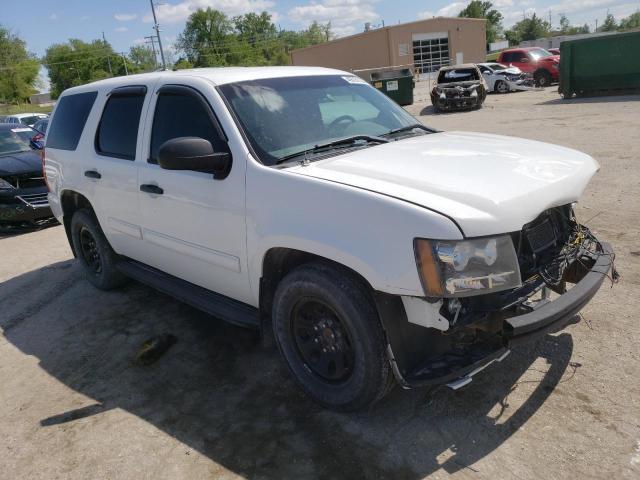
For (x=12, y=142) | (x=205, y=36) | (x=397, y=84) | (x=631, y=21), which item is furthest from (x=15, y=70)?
(x=631, y=21)

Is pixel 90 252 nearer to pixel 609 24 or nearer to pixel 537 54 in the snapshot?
pixel 537 54

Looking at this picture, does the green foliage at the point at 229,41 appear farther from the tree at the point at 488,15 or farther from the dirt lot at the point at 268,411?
the dirt lot at the point at 268,411

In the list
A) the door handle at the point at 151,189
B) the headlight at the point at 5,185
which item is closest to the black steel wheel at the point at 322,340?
the door handle at the point at 151,189

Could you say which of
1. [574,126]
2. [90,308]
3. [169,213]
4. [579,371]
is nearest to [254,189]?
[169,213]

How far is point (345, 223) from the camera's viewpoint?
2713mm

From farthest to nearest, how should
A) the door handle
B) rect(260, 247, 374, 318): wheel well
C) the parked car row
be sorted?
the parked car row, the door handle, rect(260, 247, 374, 318): wheel well

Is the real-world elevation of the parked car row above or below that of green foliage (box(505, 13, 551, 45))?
below

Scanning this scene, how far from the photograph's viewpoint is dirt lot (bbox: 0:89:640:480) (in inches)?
108

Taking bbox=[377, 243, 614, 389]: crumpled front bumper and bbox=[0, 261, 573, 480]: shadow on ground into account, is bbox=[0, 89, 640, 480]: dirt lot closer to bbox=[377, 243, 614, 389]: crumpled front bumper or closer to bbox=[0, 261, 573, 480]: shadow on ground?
bbox=[0, 261, 573, 480]: shadow on ground

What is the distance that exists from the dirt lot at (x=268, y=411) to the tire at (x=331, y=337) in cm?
19

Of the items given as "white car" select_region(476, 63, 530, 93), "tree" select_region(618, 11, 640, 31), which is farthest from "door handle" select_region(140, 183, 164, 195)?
"tree" select_region(618, 11, 640, 31)

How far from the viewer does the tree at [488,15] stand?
9144cm

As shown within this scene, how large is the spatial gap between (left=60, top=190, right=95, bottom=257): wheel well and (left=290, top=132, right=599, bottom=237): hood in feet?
10.0

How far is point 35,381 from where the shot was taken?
3.93 metres
